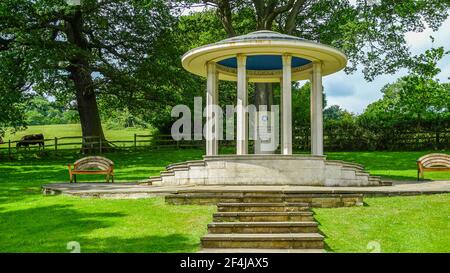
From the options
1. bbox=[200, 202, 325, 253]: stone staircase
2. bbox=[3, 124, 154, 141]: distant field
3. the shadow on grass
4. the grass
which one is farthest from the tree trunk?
bbox=[3, 124, 154, 141]: distant field

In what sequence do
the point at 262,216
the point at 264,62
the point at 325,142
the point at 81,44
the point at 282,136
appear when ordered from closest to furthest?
1. the point at 262,216
2. the point at 282,136
3. the point at 264,62
4. the point at 81,44
5. the point at 325,142

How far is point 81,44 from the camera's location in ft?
104

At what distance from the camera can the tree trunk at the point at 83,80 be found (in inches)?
1188

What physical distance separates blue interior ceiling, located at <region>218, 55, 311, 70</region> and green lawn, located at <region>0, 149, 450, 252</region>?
7108 millimetres

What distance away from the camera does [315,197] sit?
1148cm

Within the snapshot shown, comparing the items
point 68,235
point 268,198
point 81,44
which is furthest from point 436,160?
point 81,44

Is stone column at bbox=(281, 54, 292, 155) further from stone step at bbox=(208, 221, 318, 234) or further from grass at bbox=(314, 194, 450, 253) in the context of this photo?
stone step at bbox=(208, 221, 318, 234)

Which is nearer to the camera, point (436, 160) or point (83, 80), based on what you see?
point (436, 160)

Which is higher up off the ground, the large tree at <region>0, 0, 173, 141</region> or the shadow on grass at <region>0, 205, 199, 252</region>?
the large tree at <region>0, 0, 173, 141</region>

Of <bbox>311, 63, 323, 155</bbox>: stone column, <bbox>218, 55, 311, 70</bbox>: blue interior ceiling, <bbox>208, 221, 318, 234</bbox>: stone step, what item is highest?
<bbox>218, 55, 311, 70</bbox>: blue interior ceiling

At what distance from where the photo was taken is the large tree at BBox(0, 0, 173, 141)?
27812 millimetres

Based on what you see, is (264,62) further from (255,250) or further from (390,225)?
(255,250)

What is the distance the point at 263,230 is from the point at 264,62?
1047 centimetres
